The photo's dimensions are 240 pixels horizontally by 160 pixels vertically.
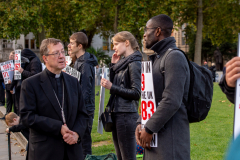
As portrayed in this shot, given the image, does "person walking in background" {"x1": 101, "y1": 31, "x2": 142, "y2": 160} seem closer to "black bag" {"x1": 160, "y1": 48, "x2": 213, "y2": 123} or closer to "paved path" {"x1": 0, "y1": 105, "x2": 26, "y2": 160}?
"black bag" {"x1": 160, "y1": 48, "x2": 213, "y2": 123}

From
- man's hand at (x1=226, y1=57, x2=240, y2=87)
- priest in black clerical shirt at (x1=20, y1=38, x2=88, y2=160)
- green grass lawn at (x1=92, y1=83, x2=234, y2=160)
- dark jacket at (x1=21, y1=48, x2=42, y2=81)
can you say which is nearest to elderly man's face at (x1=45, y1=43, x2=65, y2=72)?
priest in black clerical shirt at (x1=20, y1=38, x2=88, y2=160)

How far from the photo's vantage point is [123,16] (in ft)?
75.2

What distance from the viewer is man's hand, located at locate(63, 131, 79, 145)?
114 inches

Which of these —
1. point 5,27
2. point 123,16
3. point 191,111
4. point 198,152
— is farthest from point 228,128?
point 5,27

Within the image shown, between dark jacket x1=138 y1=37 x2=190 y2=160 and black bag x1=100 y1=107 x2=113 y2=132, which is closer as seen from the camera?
dark jacket x1=138 y1=37 x2=190 y2=160

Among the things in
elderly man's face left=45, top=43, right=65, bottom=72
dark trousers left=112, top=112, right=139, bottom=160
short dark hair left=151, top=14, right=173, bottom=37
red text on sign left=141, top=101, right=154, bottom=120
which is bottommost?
dark trousers left=112, top=112, right=139, bottom=160

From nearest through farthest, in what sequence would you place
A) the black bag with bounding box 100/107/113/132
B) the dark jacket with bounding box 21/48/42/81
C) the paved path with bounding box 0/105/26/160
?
1. the black bag with bounding box 100/107/113/132
2. the paved path with bounding box 0/105/26/160
3. the dark jacket with bounding box 21/48/42/81

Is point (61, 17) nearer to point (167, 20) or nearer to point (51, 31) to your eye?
point (51, 31)

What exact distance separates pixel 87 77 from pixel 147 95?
2.22 metres

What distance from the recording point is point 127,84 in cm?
→ 378

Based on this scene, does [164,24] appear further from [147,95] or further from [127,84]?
[127,84]

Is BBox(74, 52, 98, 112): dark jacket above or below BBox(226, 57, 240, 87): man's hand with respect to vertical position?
below

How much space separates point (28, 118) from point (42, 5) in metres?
22.3

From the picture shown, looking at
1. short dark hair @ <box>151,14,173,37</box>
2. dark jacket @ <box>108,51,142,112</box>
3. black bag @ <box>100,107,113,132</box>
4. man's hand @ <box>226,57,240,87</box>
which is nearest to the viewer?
man's hand @ <box>226,57,240,87</box>
